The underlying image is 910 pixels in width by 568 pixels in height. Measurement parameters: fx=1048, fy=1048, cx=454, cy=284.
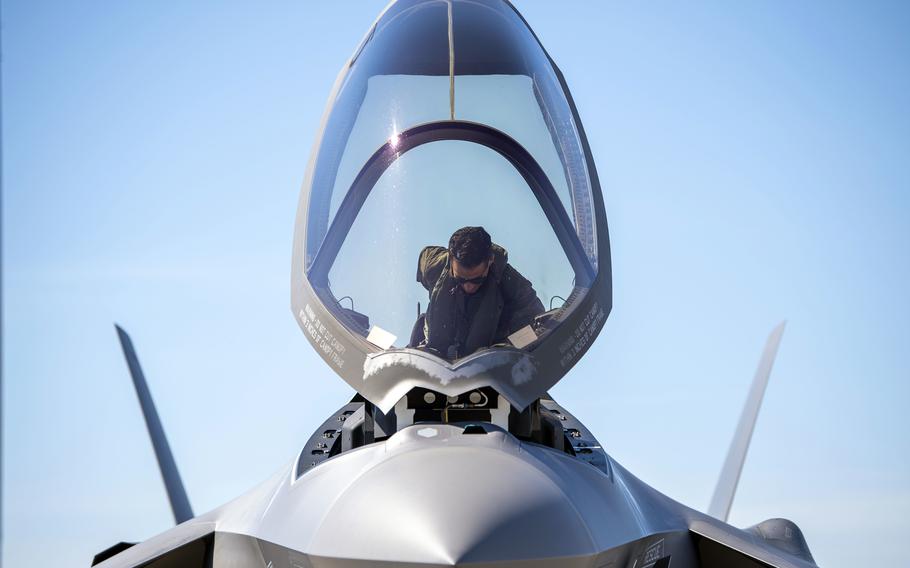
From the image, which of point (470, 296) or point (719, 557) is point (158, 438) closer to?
point (470, 296)

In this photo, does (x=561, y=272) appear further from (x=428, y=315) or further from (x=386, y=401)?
(x=386, y=401)

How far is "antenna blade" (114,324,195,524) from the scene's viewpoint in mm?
8320

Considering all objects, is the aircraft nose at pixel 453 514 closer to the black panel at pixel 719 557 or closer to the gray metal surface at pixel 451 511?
the gray metal surface at pixel 451 511

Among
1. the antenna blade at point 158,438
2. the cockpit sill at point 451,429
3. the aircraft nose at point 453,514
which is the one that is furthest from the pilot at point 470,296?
the antenna blade at point 158,438

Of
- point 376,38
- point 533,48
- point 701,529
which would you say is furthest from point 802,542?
point 376,38

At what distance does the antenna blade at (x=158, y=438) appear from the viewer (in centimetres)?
832

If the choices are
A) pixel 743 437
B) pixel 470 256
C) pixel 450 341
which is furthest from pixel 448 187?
pixel 743 437

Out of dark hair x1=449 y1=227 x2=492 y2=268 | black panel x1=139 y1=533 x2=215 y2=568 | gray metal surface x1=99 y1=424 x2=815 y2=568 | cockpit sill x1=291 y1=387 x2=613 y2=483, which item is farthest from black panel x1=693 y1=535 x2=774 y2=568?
black panel x1=139 y1=533 x2=215 y2=568

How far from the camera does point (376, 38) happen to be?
6.07 meters

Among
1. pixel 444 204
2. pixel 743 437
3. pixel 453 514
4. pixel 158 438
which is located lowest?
pixel 743 437

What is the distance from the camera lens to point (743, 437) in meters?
9.39

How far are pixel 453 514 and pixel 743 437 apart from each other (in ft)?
20.7

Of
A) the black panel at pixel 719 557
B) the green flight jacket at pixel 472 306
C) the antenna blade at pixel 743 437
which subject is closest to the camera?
the green flight jacket at pixel 472 306

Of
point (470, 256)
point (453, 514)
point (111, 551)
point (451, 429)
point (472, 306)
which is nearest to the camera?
point (453, 514)
